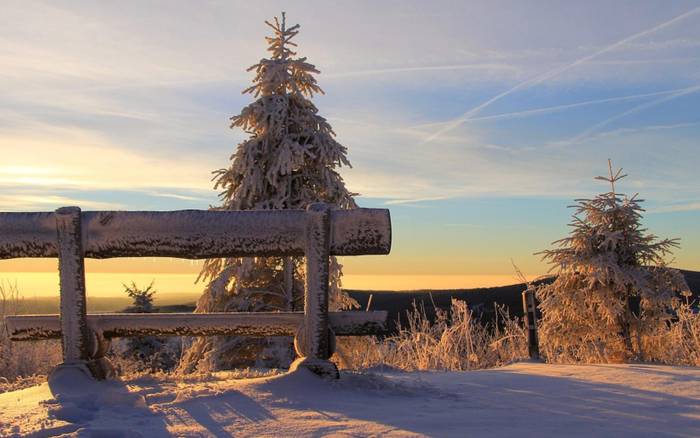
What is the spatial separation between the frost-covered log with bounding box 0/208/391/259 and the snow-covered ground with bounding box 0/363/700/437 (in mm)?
1110

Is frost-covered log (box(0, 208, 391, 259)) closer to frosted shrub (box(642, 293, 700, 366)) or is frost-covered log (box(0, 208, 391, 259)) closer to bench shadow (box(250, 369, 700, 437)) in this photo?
bench shadow (box(250, 369, 700, 437))

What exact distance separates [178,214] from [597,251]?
7.71 m

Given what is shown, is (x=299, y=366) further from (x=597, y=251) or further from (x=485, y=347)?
(x=597, y=251)

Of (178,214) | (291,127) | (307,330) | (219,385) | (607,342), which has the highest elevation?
(291,127)

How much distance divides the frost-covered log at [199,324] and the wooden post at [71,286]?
125 millimetres

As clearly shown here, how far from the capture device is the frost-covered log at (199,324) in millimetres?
5328

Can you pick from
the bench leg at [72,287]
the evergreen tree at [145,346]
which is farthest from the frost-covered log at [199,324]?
the evergreen tree at [145,346]

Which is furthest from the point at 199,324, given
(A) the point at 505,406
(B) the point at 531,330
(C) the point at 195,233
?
(B) the point at 531,330

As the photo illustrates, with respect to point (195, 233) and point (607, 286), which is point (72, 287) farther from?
point (607, 286)

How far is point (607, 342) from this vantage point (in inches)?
414

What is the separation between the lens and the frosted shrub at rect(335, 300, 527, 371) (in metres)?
9.16

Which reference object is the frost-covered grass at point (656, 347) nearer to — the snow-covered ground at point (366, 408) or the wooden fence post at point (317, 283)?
the snow-covered ground at point (366, 408)

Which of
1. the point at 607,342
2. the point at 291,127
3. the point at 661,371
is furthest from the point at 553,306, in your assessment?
the point at 291,127

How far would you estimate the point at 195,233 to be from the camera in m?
5.32
